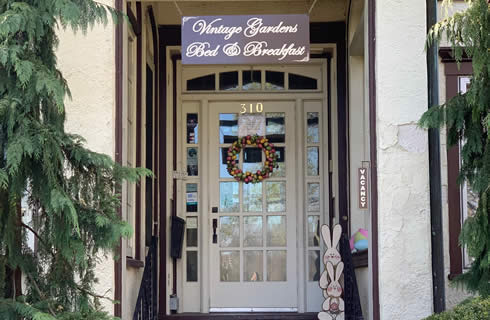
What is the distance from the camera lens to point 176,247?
830cm

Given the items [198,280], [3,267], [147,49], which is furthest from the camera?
[198,280]

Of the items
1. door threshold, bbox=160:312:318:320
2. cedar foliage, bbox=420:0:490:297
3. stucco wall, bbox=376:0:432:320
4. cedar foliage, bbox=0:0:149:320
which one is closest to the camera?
cedar foliage, bbox=0:0:149:320

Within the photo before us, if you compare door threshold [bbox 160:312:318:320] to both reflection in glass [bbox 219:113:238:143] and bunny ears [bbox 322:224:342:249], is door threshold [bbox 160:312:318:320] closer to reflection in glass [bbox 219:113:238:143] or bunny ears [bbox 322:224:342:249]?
bunny ears [bbox 322:224:342:249]

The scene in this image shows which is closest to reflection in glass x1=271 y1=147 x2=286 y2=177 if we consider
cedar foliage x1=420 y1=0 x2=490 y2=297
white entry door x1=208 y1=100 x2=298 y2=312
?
white entry door x1=208 y1=100 x2=298 y2=312

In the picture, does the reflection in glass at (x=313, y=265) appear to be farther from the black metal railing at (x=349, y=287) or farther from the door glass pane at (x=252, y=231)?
the black metal railing at (x=349, y=287)

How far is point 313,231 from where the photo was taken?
8.47m

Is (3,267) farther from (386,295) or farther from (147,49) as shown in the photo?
(147,49)

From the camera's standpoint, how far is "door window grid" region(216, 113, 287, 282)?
842 centimetres

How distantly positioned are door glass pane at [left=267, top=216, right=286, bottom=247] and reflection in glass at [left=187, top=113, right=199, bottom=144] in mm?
1201

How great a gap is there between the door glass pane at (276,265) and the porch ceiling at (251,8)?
2.57m

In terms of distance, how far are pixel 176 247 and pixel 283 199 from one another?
1.29 meters

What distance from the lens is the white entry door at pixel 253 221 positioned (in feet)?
27.4

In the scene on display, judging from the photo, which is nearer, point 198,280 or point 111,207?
point 111,207

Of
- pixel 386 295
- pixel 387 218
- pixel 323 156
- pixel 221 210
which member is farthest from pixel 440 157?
pixel 221 210
